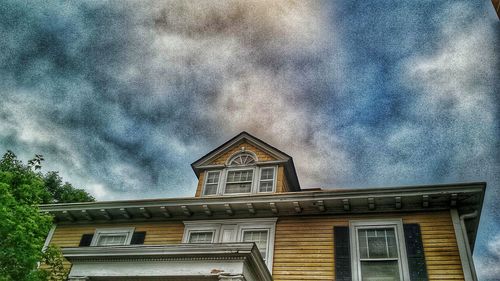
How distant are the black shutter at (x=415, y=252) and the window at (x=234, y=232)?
4.08 meters

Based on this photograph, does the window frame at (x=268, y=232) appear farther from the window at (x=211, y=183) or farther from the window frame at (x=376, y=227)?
the window frame at (x=376, y=227)

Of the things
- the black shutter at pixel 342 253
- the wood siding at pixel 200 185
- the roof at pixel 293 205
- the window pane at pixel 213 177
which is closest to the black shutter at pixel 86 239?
the roof at pixel 293 205

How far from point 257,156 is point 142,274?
6.61 m

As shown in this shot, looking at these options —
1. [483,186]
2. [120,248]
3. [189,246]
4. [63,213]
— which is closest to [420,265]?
[483,186]

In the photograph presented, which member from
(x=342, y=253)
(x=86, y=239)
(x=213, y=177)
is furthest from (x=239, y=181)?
(x=86, y=239)

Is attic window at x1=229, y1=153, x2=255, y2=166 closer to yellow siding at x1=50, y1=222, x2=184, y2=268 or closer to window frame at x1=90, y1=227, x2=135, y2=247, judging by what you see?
yellow siding at x1=50, y1=222, x2=184, y2=268

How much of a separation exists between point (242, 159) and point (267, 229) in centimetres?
352

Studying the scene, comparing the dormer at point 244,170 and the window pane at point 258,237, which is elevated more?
the dormer at point 244,170

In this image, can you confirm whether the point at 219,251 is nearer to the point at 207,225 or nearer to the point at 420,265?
the point at 207,225

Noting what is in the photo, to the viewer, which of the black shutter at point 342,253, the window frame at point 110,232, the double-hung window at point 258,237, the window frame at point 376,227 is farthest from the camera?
the window frame at point 110,232

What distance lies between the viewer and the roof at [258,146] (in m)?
14.3

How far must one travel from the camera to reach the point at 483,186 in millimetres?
10453

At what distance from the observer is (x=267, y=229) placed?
12211 mm

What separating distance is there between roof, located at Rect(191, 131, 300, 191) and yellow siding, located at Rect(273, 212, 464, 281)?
2648 mm
